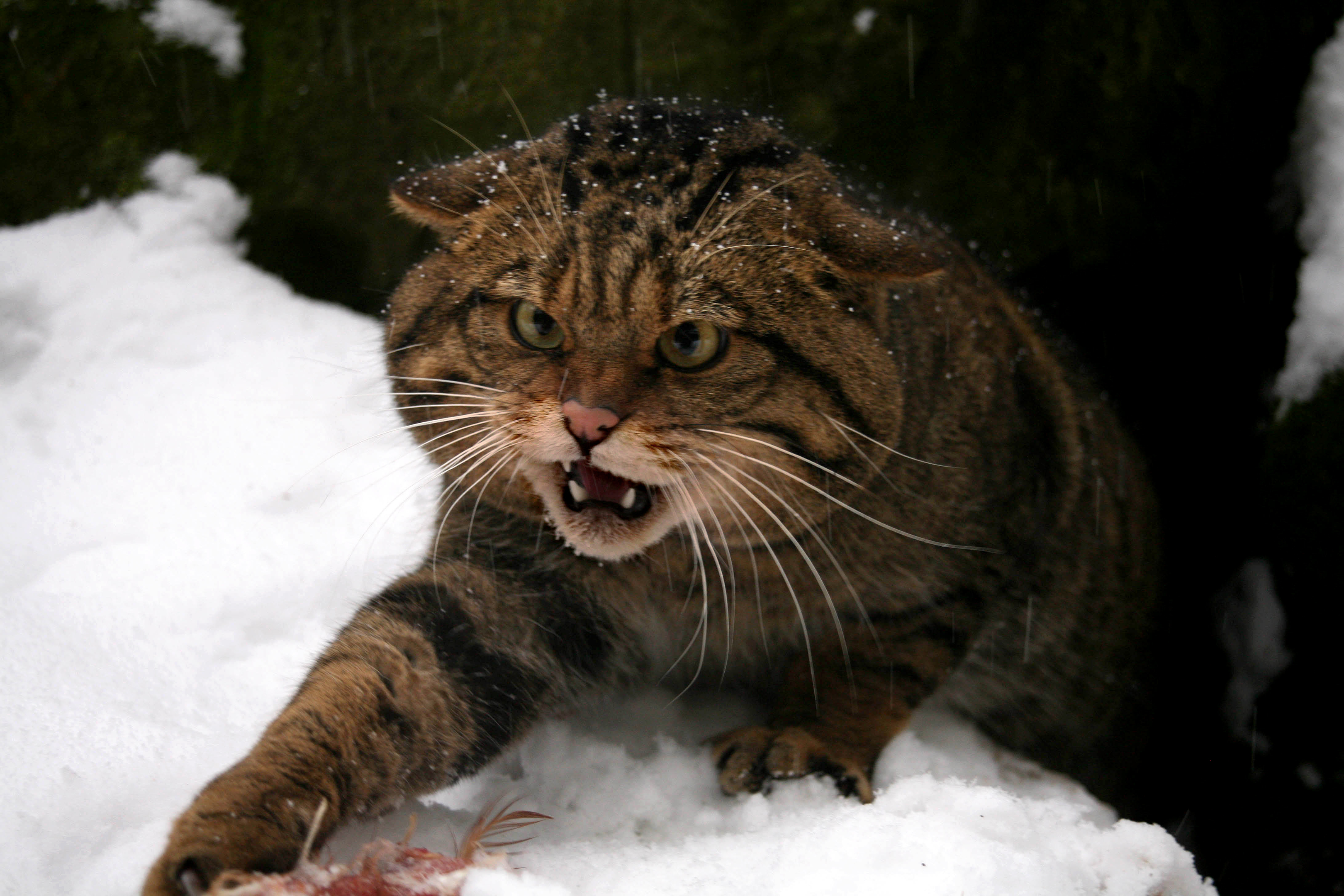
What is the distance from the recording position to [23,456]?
2721 mm

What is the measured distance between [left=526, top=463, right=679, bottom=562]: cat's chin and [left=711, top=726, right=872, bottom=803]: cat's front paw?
47 centimetres

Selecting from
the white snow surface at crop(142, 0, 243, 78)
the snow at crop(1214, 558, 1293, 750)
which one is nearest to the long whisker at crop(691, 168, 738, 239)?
the snow at crop(1214, 558, 1293, 750)

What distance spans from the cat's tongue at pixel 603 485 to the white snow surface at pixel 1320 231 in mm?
2033

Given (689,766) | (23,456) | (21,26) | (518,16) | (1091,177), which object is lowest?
(23,456)

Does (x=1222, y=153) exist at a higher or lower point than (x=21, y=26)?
higher

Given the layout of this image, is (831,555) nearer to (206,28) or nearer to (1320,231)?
(1320,231)

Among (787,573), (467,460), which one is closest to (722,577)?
(787,573)

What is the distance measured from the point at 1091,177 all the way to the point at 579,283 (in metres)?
2.35

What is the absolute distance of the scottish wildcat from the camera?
1731 millimetres

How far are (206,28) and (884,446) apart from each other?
9.68 feet

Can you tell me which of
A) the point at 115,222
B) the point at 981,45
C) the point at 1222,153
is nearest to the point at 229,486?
the point at 115,222

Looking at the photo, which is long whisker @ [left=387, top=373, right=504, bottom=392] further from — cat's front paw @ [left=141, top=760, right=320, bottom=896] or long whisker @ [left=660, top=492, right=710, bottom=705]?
cat's front paw @ [left=141, top=760, right=320, bottom=896]

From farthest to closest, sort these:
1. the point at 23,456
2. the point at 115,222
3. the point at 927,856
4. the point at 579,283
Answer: the point at 115,222
the point at 23,456
the point at 579,283
the point at 927,856

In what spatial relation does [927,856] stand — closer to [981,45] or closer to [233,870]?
[233,870]
